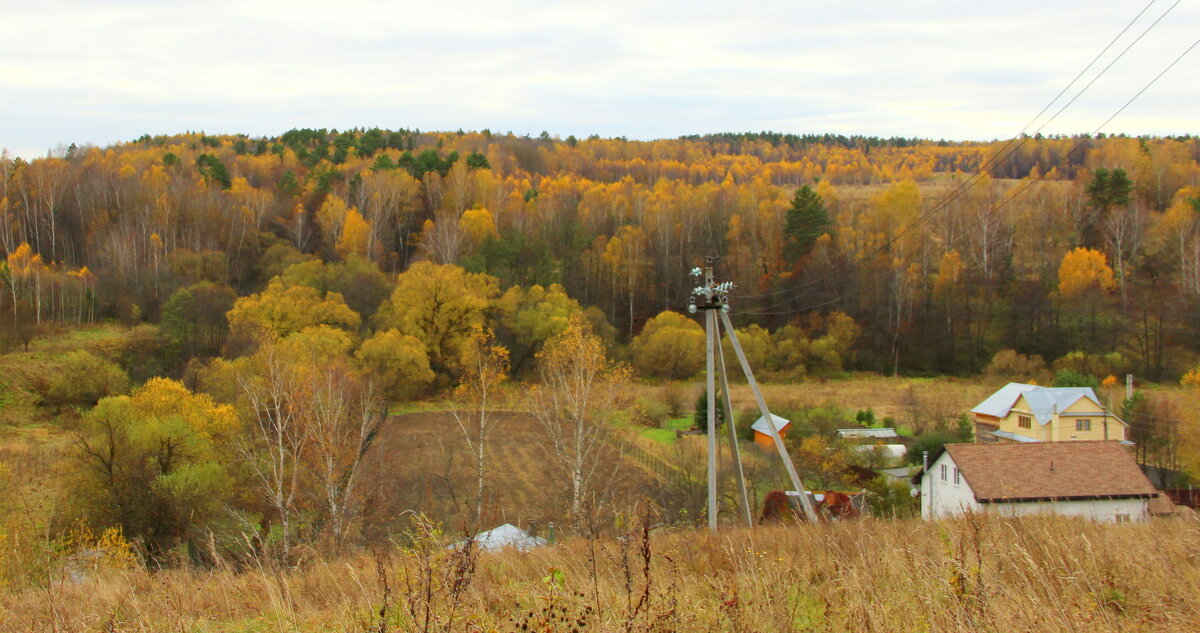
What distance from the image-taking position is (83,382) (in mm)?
30328

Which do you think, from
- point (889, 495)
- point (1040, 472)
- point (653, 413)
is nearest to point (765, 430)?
point (653, 413)

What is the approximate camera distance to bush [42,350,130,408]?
30.0 m

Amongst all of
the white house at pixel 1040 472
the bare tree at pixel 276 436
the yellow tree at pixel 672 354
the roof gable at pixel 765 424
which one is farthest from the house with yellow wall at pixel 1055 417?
the bare tree at pixel 276 436

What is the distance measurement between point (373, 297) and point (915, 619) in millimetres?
39987

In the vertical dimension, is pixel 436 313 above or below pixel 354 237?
below

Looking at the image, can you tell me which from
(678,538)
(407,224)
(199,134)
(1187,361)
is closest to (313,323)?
(407,224)

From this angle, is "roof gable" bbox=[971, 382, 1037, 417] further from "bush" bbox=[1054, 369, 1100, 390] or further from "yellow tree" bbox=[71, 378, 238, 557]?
"yellow tree" bbox=[71, 378, 238, 557]

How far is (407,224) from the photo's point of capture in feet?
185

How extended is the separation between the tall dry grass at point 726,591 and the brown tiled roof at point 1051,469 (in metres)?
13.1

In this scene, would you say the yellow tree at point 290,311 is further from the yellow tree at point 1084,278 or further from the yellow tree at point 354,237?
the yellow tree at point 1084,278

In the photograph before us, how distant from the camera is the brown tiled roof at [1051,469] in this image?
56.6 ft

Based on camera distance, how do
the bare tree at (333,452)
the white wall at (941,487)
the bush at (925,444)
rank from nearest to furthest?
1. the bare tree at (333,452)
2. the white wall at (941,487)
3. the bush at (925,444)

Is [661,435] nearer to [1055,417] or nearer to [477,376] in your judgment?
[477,376]

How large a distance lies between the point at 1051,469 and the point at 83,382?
31487 mm
